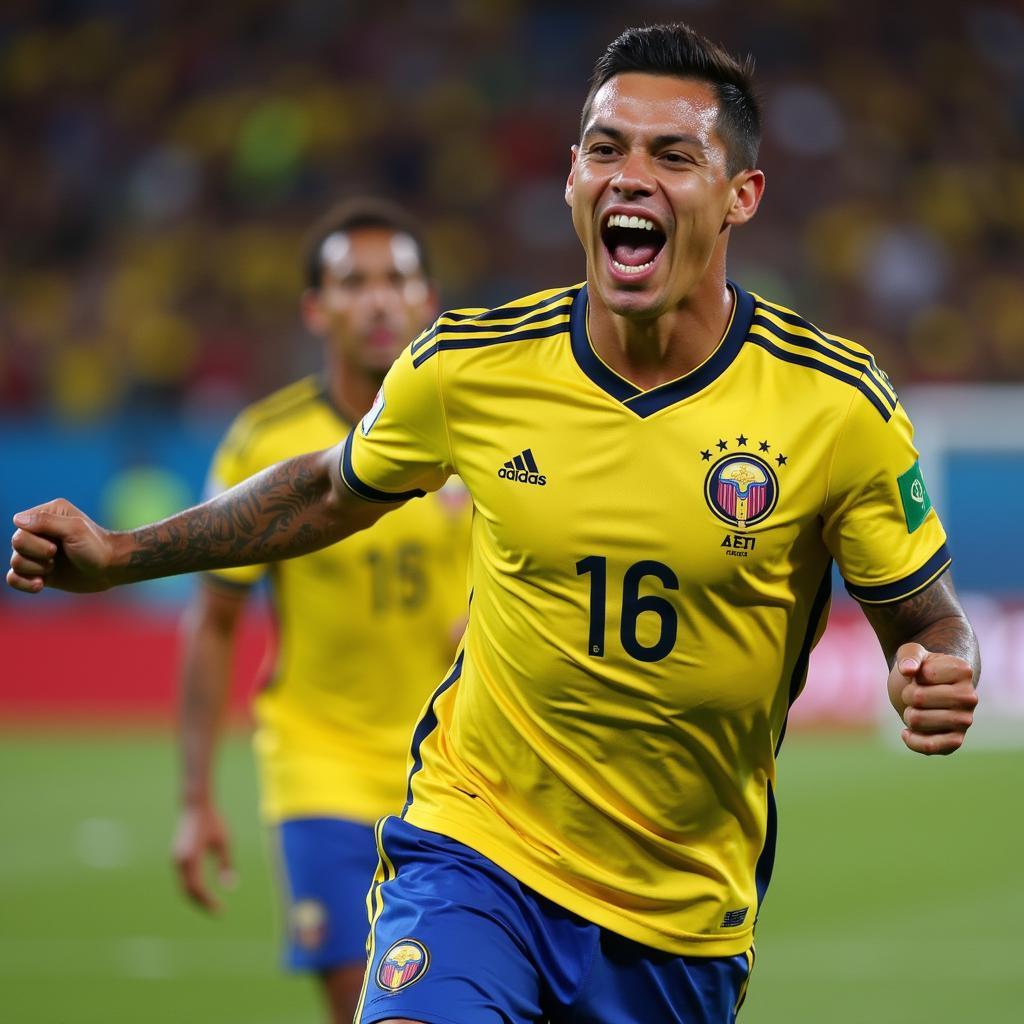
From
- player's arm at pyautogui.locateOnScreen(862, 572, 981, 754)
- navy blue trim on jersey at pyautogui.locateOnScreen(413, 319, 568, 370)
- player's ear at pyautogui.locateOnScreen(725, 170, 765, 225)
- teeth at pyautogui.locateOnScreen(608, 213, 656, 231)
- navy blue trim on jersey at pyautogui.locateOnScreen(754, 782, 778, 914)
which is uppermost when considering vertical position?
player's ear at pyautogui.locateOnScreen(725, 170, 765, 225)

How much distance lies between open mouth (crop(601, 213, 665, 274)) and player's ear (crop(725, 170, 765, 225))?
0.19 metres

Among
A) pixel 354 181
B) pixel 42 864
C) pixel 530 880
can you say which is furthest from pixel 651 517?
pixel 354 181

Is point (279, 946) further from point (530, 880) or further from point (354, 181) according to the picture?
point (354, 181)

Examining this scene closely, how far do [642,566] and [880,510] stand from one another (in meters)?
0.47

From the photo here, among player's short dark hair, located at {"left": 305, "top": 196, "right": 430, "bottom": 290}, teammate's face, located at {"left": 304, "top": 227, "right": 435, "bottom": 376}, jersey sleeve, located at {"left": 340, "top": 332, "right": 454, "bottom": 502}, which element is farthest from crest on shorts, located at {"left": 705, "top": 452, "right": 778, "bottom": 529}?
player's short dark hair, located at {"left": 305, "top": 196, "right": 430, "bottom": 290}

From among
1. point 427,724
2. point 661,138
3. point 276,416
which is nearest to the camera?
point 661,138

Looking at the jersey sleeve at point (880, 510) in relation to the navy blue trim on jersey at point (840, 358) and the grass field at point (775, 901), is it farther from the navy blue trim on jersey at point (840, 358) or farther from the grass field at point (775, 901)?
the grass field at point (775, 901)

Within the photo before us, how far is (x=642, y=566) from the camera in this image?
3834 millimetres

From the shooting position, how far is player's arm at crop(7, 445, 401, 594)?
4074 millimetres

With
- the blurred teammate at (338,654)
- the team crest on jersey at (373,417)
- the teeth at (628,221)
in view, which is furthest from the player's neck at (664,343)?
the blurred teammate at (338,654)

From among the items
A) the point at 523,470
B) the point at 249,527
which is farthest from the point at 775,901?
the point at 523,470

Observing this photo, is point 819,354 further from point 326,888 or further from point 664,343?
point 326,888

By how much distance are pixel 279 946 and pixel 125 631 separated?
7.01 meters

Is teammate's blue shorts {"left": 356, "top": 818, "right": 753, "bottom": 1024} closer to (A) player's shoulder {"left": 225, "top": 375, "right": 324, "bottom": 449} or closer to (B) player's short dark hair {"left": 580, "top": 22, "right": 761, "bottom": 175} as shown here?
(B) player's short dark hair {"left": 580, "top": 22, "right": 761, "bottom": 175}
